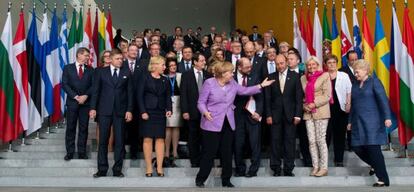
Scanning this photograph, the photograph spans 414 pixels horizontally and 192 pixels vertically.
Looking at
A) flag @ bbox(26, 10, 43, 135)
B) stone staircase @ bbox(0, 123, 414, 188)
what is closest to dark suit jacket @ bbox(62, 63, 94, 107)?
stone staircase @ bbox(0, 123, 414, 188)

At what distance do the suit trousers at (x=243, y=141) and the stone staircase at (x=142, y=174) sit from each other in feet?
0.52

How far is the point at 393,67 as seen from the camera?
7.20 m

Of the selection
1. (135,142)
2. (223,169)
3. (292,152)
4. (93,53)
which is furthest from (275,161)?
(93,53)

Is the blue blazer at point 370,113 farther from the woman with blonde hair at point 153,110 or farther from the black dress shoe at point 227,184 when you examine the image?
the woman with blonde hair at point 153,110

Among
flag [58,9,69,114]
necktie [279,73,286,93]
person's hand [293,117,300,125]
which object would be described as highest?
flag [58,9,69,114]

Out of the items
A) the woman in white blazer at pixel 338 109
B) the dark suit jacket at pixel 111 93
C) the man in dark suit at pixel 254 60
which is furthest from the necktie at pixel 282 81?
the dark suit jacket at pixel 111 93

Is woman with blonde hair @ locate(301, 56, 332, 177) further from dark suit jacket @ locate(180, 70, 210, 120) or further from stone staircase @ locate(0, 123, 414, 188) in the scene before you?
dark suit jacket @ locate(180, 70, 210, 120)

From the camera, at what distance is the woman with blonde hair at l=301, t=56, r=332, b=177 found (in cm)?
581

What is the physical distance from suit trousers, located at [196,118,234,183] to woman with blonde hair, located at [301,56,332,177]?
1.04 meters

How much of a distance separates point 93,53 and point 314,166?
490cm

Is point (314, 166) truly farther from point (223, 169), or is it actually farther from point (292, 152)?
point (223, 169)

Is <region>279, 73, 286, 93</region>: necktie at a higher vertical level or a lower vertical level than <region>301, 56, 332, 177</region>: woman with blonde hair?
higher

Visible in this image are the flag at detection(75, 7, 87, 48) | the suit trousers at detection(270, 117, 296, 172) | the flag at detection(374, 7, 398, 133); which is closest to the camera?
the suit trousers at detection(270, 117, 296, 172)

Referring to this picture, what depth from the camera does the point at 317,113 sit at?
19.1ft
